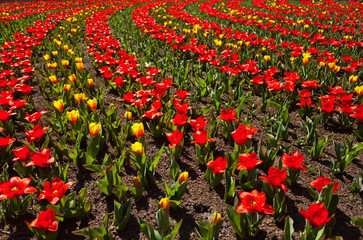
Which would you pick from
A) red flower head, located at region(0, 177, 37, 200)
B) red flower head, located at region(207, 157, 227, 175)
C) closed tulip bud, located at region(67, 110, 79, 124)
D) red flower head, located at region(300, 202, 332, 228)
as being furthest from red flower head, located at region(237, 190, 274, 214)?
closed tulip bud, located at region(67, 110, 79, 124)

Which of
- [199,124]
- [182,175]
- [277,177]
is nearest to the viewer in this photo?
[277,177]

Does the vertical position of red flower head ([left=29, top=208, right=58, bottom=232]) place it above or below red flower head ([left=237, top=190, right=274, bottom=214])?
below

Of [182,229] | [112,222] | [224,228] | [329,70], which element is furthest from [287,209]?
[329,70]

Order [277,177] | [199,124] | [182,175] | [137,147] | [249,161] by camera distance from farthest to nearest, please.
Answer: [199,124] → [137,147] → [182,175] → [249,161] → [277,177]

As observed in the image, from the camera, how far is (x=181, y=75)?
466cm

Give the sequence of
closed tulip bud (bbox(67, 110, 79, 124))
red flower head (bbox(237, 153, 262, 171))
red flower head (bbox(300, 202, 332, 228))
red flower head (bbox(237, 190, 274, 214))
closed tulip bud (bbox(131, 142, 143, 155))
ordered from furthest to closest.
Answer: closed tulip bud (bbox(67, 110, 79, 124)) < closed tulip bud (bbox(131, 142, 143, 155)) < red flower head (bbox(237, 153, 262, 171)) < red flower head (bbox(237, 190, 274, 214)) < red flower head (bbox(300, 202, 332, 228))

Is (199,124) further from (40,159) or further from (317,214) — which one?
(40,159)

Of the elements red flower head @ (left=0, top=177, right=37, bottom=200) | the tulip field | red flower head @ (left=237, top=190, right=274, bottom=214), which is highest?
red flower head @ (left=237, top=190, right=274, bottom=214)

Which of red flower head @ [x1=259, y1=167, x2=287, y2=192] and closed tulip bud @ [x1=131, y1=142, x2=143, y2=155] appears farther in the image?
closed tulip bud @ [x1=131, y1=142, x2=143, y2=155]

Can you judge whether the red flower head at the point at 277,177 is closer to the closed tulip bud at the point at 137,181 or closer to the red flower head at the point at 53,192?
the closed tulip bud at the point at 137,181

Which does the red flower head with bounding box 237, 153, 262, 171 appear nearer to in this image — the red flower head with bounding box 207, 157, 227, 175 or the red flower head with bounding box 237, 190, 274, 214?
the red flower head with bounding box 207, 157, 227, 175

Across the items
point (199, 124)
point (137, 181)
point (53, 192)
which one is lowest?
point (137, 181)

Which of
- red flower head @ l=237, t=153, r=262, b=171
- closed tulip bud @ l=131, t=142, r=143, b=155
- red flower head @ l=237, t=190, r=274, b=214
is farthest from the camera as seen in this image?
closed tulip bud @ l=131, t=142, r=143, b=155

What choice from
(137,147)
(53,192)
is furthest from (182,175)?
(53,192)
